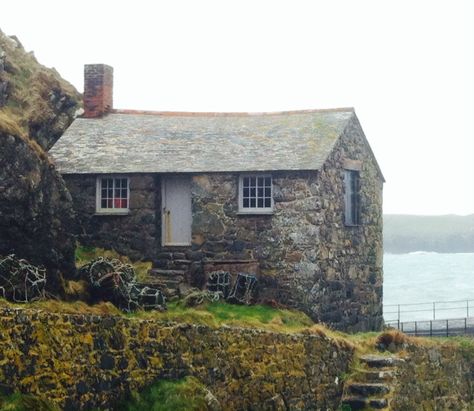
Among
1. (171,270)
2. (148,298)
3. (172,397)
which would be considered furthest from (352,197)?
(172,397)

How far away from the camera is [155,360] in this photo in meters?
19.7

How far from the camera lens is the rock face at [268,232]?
1209 inches

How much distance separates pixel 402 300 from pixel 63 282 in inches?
3120

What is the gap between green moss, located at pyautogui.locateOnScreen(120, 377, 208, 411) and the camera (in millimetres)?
18781

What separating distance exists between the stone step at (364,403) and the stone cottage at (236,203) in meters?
4.33

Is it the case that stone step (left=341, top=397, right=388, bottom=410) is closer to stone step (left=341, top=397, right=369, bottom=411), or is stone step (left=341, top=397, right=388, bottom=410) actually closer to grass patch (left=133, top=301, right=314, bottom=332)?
stone step (left=341, top=397, right=369, bottom=411)

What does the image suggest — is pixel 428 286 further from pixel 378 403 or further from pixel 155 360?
pixel 155 360

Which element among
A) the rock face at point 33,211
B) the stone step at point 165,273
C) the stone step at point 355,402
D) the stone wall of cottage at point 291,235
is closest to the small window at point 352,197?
the stone wall of cottage at point 291,235

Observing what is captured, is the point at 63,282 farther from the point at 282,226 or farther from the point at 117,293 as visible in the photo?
the point at 282,226

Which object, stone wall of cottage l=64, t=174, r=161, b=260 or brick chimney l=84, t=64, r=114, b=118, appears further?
brick chimney l=84, t=64, r=114, b=118

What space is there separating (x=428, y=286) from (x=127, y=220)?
83514mm

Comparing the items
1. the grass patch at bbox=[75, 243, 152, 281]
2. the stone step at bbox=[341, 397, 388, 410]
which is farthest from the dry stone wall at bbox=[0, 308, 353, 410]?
the grass patch at bbox=[75, 243, 152, 281]

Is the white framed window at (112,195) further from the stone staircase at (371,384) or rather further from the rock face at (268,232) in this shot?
the stone staircase at (371,384)

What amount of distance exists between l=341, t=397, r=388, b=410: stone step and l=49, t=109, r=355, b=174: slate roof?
6.93m
